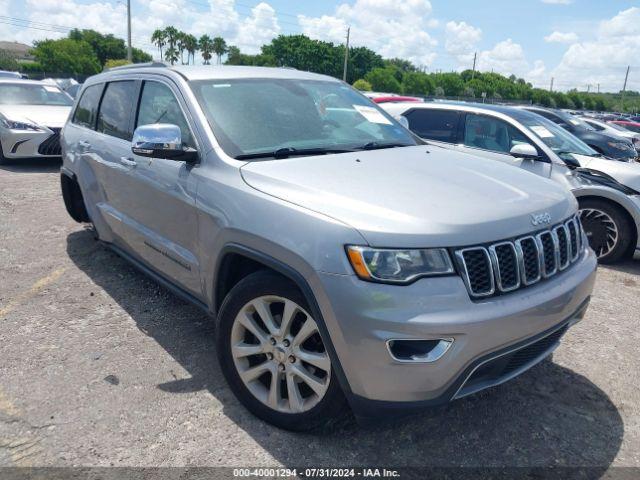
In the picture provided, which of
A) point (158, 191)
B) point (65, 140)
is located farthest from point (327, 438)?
point (65, 140)

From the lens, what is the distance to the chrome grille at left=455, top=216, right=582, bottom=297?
2227mm

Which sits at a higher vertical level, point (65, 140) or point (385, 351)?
point (65, 140)

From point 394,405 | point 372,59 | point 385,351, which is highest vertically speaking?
point 372,59

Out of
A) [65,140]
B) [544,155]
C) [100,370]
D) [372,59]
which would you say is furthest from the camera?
[372,59]

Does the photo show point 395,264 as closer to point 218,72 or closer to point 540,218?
point 540,218

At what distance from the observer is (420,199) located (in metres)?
2.42

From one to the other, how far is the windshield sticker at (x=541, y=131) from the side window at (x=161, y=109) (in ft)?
14.8

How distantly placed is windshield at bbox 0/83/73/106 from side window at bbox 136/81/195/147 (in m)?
8.31

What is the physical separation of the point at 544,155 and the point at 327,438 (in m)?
4.64

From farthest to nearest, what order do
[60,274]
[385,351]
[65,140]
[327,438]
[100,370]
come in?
[65,140], [60,274], [100,370], [327,438], [385,351]

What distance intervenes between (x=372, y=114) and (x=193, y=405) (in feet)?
7.62

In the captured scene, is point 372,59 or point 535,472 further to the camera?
point 372,59

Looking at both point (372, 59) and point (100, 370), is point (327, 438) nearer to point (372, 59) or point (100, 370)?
point (100, 370)

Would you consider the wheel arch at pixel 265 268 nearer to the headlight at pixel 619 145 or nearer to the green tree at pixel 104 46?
the headlight at pixel 619 145
